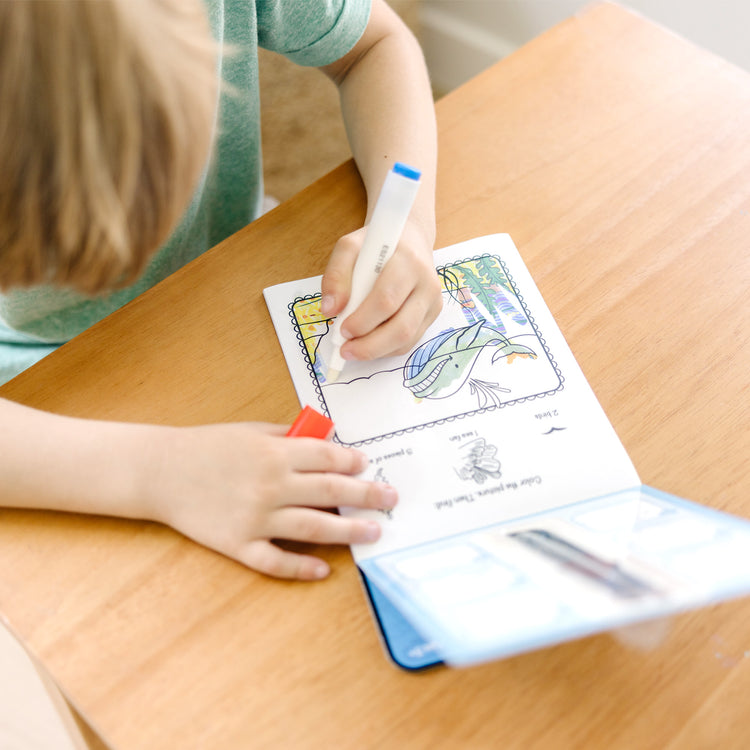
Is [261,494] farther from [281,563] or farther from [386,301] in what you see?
[386,301]

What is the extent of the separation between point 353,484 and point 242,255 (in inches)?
8.7

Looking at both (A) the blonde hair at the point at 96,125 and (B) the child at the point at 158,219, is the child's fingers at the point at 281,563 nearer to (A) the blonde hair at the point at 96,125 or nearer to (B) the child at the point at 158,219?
(B) the child at the point at 158,219

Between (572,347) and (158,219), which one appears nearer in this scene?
(158,219)

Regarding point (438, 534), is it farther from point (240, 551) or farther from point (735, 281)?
point (735, 281)

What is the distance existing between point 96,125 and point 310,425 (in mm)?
211

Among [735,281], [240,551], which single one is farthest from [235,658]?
[735,281]

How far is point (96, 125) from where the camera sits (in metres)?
0.35

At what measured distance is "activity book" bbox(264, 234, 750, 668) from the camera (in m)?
0.34

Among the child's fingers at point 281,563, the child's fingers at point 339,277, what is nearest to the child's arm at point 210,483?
the child's fingers at point 281,563

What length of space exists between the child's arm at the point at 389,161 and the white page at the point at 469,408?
0.08 ft

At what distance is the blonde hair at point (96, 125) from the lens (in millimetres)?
332

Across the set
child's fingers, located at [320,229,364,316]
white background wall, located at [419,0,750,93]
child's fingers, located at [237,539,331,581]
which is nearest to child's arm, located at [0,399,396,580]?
child's fingers, located at [237,539,331,581]

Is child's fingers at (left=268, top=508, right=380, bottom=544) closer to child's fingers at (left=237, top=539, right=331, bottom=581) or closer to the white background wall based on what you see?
child's fingers at (left=237, top=539, right=331, bottom=581)

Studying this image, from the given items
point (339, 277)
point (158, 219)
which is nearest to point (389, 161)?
point (339, 277)
